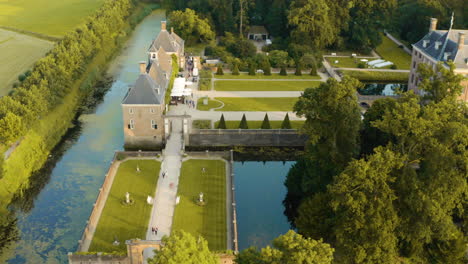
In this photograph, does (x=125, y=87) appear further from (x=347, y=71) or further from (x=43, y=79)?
(x=347, y=71)

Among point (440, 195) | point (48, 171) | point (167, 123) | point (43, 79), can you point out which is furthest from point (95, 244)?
point (43, 79)

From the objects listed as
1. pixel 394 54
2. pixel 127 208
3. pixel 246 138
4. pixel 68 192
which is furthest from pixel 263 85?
pixel 127 208

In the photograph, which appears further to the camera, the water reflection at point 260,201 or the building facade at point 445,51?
the building facade at point 445,51

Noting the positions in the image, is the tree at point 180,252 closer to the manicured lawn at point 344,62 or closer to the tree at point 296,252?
the tree at point 296,252

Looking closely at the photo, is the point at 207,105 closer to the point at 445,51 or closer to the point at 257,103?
the point at 257,103

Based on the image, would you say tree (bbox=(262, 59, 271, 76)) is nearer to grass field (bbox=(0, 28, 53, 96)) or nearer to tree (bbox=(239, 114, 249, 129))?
tree (bbox=(239, 114, 249, 129))

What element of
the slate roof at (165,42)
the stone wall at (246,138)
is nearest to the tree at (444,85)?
the stone wall at (246,138)
